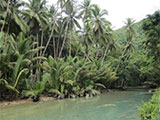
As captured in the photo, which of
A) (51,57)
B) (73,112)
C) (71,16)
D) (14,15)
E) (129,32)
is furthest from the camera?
(129,32)

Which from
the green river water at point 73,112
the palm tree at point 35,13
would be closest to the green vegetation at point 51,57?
the palm tree at point 35,13

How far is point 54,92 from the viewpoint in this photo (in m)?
19.5

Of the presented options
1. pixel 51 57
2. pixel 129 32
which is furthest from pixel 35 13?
pixel 129 32

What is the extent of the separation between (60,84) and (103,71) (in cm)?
846

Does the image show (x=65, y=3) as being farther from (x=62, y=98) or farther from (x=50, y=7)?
(x=62, y=98)

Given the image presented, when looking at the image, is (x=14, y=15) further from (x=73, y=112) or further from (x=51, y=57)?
(x=73, y=112)

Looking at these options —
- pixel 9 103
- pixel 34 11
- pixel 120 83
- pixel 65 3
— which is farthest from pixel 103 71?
pixel 9 103

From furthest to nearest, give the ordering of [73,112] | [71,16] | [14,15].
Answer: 1. [71,16]
2. [14,15]
3. [73,112]

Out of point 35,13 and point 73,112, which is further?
point 35,13

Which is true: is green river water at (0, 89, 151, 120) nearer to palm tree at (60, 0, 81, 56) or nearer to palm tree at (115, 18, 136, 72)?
palm tree at (60, 0, 81, 56)

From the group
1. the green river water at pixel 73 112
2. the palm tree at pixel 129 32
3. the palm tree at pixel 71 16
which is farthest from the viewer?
the palm tree at pixel 129 32

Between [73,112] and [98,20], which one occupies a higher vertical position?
[98,20]

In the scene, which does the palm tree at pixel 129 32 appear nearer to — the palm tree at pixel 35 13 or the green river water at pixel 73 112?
the palm tree at pixel 35 13

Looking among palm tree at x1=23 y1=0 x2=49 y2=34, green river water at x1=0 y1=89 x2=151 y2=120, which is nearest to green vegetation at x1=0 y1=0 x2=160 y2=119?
palm tree at x1=23 y1=0 x2=49 y2=34
